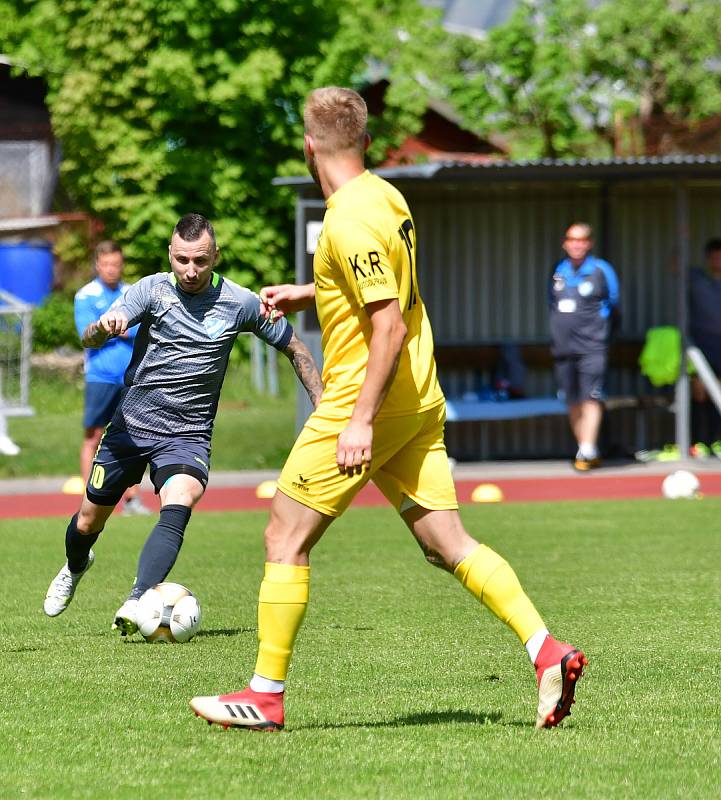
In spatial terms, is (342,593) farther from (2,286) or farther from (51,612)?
(2,286)

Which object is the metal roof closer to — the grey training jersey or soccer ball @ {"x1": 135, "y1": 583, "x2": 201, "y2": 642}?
the grey training jersey

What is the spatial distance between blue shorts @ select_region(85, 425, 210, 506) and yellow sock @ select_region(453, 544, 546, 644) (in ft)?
7.61

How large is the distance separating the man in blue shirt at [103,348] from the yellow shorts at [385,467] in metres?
6.22

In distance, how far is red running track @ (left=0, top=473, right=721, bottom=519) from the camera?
48.6ft

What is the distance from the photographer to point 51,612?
7930mm

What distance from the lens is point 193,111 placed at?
90.9 ft

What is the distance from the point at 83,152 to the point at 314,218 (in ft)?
39.5

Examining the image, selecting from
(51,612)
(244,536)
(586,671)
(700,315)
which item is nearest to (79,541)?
(51,612)

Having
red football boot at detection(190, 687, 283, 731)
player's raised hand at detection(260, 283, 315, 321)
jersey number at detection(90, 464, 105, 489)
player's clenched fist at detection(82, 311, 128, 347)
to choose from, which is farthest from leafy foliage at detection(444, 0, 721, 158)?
red football boot at detection(190, 687, 283, 731)

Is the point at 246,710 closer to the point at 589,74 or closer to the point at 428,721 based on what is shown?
the point at 428,721

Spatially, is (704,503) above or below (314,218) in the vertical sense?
below

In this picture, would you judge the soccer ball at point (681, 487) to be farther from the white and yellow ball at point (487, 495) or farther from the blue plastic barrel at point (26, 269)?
the blue plastic barrel at point (26, 269)

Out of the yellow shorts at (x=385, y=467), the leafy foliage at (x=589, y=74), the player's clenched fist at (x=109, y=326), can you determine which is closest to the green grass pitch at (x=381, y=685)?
the yellow shorts at (x=385, y=467)

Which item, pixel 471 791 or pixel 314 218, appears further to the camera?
pixel 314 218
